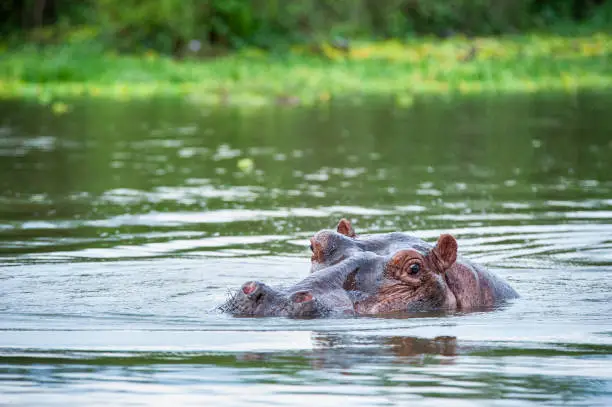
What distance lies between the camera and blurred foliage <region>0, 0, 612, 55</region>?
1567 inches

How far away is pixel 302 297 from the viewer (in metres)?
7.82

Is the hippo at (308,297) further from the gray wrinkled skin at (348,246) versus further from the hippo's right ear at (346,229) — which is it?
the hippo's right ear at (346,229)

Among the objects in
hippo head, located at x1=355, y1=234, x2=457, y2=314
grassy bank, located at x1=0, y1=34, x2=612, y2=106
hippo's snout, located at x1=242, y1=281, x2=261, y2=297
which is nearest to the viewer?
hippo's snout, located at x1=242, y1=281, x2=261, y2=297

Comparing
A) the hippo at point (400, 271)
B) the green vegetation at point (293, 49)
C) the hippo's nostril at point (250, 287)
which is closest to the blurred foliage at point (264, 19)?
the green vegetation at point (293, 49)

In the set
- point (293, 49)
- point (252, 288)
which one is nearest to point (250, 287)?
point (252, 288)

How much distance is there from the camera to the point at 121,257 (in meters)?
11.1

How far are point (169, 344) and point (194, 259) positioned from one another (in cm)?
345

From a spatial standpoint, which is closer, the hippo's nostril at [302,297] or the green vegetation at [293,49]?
the hippo's nostril at [302,297]

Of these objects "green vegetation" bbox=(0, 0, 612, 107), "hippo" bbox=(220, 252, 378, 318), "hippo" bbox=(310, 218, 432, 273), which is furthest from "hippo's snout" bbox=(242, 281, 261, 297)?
"green vegetation" bbox=(0, 0, 612, 107)

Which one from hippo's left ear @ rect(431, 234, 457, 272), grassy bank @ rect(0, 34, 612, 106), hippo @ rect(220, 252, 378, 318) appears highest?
grassy bank @ rect(0, 34, 612, 106)

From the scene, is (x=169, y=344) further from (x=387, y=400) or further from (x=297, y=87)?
(x=297, y=87)

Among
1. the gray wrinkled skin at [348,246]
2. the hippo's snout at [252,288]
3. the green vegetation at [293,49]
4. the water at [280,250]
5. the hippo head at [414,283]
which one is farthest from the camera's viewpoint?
the green vegetation at [293,49]

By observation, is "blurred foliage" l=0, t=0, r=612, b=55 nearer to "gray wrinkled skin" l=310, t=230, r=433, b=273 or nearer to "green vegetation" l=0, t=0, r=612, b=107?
"green vegetation" l=0, t=0, r=612, b=107

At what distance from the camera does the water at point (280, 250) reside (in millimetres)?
6648
